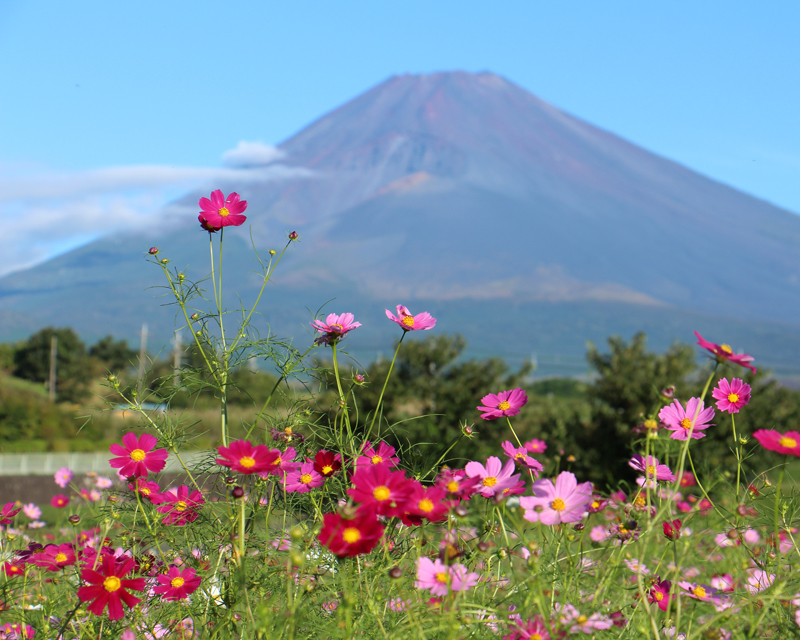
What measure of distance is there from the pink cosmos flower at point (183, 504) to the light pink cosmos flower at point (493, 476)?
0.64 m

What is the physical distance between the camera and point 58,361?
5328cm

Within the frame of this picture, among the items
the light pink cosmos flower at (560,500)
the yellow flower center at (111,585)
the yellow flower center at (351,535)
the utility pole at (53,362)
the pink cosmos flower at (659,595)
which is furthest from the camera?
the utility pole at (53,362)

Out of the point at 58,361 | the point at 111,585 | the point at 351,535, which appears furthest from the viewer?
the point at 58,361

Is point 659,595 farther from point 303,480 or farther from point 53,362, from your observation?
point 53,362

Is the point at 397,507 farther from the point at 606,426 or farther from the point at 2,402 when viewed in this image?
the point at 2,402

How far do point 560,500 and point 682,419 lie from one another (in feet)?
1.56

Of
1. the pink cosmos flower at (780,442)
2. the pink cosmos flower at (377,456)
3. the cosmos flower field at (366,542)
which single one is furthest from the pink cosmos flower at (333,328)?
the pink cosmos flower at (780,442)

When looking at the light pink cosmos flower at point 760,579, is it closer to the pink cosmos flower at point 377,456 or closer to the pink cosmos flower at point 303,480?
the pink cosmos flower at point 377,456

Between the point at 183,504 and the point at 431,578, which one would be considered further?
the point at 183,504

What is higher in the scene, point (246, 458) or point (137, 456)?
point (246, 458)

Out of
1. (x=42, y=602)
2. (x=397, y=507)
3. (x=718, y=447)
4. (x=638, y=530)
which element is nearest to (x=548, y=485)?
(x=397, y=507)

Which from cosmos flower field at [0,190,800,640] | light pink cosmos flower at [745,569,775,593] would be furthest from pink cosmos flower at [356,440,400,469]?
light pink cosmos flower at [745,569,775,593]

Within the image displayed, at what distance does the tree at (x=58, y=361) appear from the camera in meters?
51.2

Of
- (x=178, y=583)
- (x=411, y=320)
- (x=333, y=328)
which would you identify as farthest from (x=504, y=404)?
(x=178, y=583)
